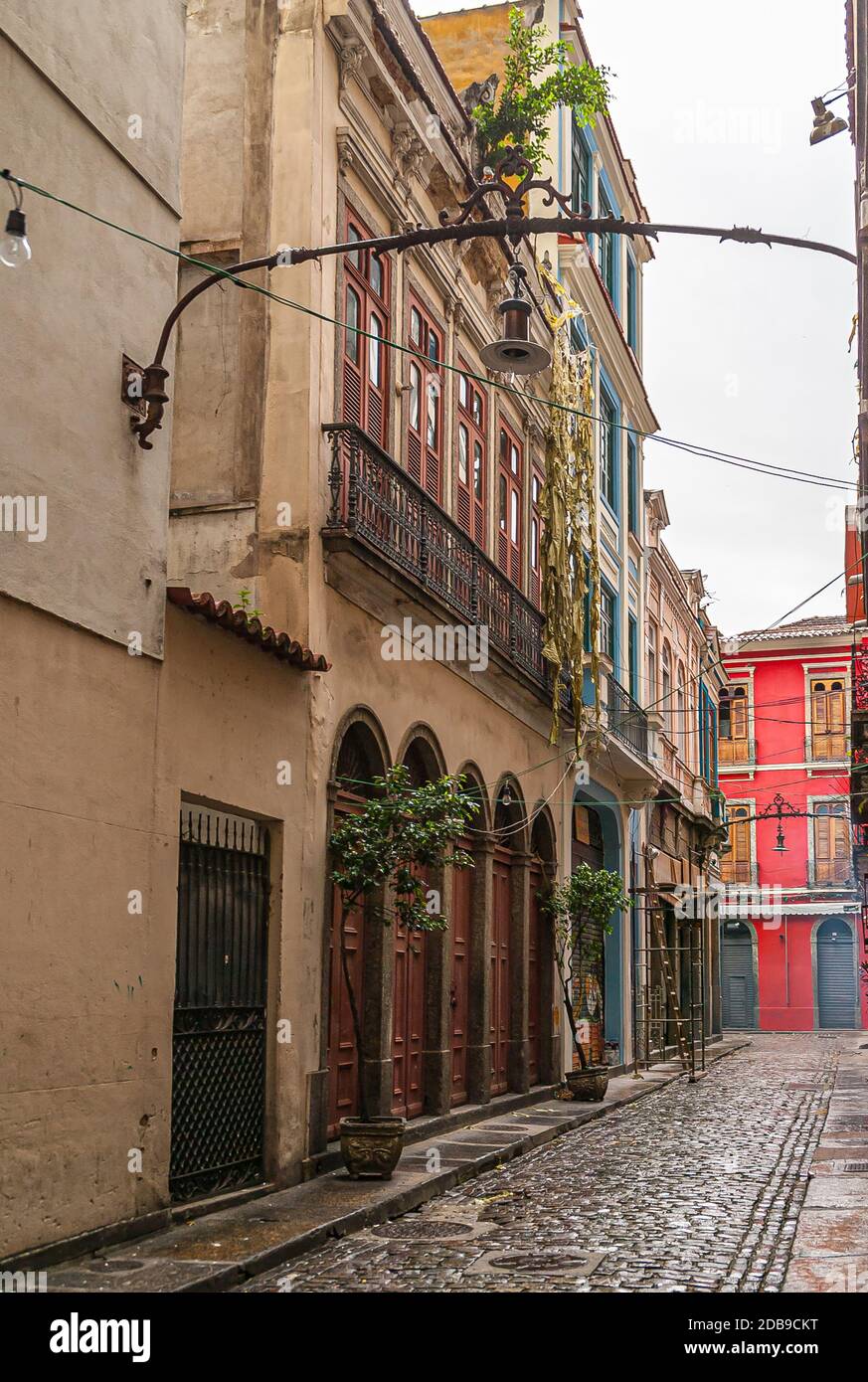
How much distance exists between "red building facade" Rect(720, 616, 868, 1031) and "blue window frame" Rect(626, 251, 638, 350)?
865 inches

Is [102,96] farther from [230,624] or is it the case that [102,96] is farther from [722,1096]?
[722,1096]

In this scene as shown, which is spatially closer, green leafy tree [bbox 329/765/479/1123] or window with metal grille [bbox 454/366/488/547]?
A: green leafy tree [bbox 329/765/479/1123]

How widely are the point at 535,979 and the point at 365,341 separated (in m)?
9.50

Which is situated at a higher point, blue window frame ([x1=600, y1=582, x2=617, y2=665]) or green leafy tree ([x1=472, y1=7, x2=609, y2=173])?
green leafy tree ([x1=472, y1=7, x2=609, y2=173])

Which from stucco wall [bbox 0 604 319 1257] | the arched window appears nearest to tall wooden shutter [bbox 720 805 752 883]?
the arched window

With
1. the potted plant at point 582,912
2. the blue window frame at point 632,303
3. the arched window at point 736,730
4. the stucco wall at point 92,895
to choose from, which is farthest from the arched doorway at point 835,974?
the stucco wall at point 92,895

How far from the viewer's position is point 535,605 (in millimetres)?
20797

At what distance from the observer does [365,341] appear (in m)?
14.1

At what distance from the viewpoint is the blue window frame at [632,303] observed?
30344mm

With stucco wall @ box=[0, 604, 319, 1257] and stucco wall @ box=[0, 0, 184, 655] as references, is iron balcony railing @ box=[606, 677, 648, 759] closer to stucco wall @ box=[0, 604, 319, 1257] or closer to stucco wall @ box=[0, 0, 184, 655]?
stucco wall @ box=[0, 604, 319, 1257]

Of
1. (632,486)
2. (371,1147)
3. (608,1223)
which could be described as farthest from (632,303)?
(608,1223)

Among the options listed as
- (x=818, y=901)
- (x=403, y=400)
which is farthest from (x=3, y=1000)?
(x=818, y=901)

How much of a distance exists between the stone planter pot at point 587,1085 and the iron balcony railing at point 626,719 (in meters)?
6.21

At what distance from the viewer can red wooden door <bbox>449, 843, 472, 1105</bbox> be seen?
54.0 feet
